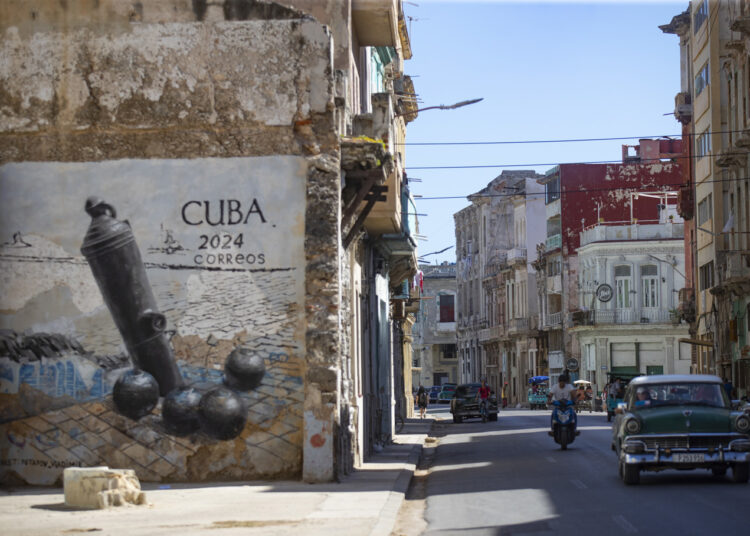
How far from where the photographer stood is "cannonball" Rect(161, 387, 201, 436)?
1919 cm

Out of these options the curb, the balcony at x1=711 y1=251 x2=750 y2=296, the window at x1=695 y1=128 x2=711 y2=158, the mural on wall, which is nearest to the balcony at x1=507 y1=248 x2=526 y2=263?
the window at x1=695 y1=128 x2=711 y2=158

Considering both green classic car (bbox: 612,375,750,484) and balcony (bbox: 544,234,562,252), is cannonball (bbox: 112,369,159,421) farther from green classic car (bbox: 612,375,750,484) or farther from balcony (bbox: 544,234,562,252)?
balcony (bbox: 544,234,562,252)

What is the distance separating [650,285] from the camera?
7931 centimetres

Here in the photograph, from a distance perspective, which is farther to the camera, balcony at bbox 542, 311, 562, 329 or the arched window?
balcony at bbox 542, 311, 562, 329

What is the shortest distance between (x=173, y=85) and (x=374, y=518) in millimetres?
8112

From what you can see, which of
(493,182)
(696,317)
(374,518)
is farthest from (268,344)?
(493,182)

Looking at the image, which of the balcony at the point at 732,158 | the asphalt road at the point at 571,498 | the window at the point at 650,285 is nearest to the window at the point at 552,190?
the window at the point at 650,285

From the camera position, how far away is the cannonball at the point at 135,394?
758 inches

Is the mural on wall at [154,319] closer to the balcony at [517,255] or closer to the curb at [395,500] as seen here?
the curb at [395,500]

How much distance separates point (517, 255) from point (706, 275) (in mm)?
44533

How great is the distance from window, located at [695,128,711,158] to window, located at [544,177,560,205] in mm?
30088

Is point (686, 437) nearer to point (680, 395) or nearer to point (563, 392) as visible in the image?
point (680, 395)

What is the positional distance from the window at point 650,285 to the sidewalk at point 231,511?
60.7 metres

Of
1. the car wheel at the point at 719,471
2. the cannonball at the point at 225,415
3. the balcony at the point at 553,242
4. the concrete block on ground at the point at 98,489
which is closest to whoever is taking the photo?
the concrete block on ground at the point at 98,489
